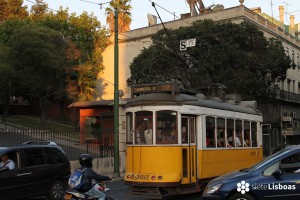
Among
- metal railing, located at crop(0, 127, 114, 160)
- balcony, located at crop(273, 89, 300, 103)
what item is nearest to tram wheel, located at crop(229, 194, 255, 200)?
metal railing, located at crop(0, 127, 114, 160)

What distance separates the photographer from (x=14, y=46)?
33250mm

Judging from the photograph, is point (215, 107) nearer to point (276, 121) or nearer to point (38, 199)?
point (38, 199)

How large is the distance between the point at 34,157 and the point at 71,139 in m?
7.54

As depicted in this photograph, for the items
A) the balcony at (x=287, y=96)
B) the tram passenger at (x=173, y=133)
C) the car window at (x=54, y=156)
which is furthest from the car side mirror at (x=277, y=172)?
the balcony at (x=287, y=96)

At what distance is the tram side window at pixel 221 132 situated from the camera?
13203mm

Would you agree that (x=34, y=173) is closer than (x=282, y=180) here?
No

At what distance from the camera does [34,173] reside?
37.1 ft

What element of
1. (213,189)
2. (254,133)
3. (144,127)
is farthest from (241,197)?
(254,133)

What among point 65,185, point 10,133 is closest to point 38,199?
point 65,185

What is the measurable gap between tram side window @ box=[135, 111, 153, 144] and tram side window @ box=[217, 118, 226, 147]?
262cm

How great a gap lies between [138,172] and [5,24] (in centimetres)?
3453

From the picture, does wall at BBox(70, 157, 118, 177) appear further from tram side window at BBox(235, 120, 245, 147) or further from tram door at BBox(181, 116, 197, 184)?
tram door at BBox(181, 116, 197, 184)

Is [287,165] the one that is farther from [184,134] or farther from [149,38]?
[149,38]

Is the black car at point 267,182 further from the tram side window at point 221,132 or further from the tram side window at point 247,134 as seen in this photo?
the tram side window at point 247,134
